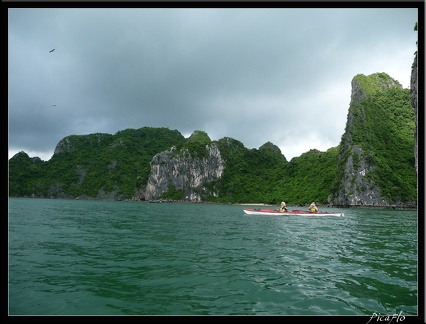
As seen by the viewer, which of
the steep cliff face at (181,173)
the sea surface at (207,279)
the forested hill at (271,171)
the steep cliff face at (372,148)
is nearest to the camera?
the sea surface at (207,279)

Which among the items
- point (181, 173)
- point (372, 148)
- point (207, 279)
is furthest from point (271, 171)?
point (207, 279)

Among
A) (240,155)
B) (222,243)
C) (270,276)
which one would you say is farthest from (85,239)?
(240,155)

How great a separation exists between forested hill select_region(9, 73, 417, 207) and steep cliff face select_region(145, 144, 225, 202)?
0.59m

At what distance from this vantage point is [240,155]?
18300cm

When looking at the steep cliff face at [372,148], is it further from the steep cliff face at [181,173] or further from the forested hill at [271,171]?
the steep cliff face at [181,173]

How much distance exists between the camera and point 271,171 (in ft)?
574

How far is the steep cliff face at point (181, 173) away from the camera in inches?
6289

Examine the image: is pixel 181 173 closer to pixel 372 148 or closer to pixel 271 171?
pixel 271 171

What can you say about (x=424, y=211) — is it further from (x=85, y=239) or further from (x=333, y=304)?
(x=85, y=239)

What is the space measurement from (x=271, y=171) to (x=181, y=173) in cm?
5848

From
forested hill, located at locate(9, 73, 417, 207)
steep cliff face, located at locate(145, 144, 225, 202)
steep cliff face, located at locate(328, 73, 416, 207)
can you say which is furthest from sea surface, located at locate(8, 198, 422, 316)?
steep cliff face, located at locate(145, 144, 225, 202)

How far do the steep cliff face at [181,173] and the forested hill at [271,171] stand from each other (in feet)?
1.95

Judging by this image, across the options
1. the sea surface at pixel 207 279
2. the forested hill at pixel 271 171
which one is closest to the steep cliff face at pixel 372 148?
the forested hill at pixel 271 171
